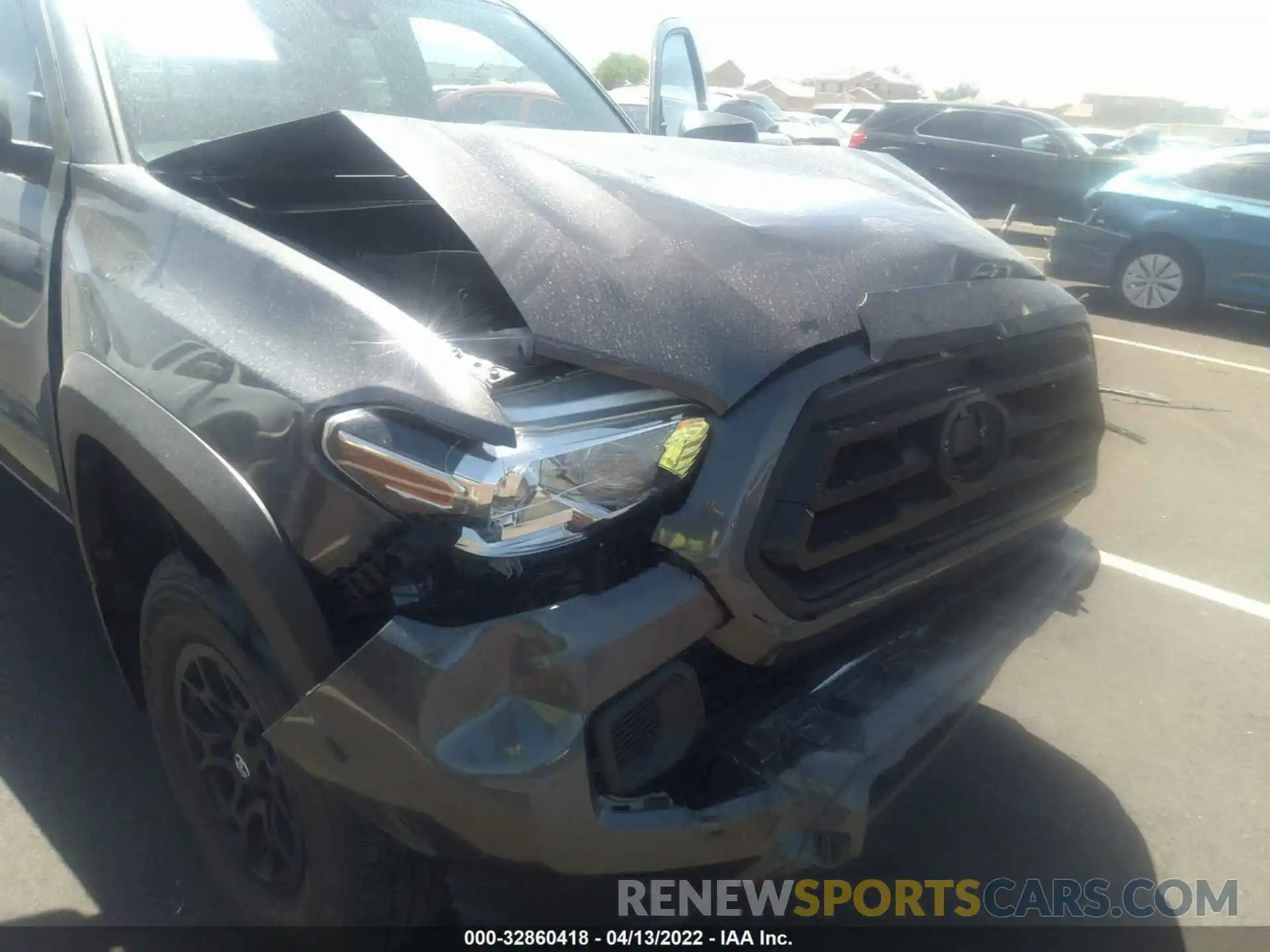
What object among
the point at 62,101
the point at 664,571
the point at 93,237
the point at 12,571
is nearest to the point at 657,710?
the point at 664,571

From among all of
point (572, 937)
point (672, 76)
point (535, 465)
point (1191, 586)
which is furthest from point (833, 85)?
point (535, 465)

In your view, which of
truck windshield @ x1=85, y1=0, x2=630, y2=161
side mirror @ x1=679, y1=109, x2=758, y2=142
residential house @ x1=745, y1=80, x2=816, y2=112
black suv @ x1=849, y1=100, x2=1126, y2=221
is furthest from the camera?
residential house @ x1=745, y1=80, x2=816, y2=112

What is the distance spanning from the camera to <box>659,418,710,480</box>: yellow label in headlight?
6.17 ft

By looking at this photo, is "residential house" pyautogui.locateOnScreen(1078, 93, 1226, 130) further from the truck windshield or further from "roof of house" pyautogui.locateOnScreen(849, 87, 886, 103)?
the truck windshield

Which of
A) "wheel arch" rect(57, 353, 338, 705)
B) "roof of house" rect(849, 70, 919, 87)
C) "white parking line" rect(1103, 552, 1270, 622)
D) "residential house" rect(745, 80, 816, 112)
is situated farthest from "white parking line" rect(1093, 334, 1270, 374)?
"roof of house" rect(849, 70, 919, 87)

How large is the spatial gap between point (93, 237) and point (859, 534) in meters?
1.79

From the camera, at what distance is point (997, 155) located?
14227 mm

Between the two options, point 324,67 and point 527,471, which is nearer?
point 527,471

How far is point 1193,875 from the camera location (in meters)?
2.76

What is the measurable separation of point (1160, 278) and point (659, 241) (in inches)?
351

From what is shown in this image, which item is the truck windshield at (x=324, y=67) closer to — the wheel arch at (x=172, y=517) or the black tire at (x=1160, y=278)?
the wheel arch at (x=172, y=517)

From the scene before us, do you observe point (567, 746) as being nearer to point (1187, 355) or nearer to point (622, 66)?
point (1187, 355)

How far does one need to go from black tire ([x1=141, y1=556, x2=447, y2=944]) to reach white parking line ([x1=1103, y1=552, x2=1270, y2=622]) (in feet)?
10.9

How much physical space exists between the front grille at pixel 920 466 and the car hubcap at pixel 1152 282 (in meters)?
7.95
